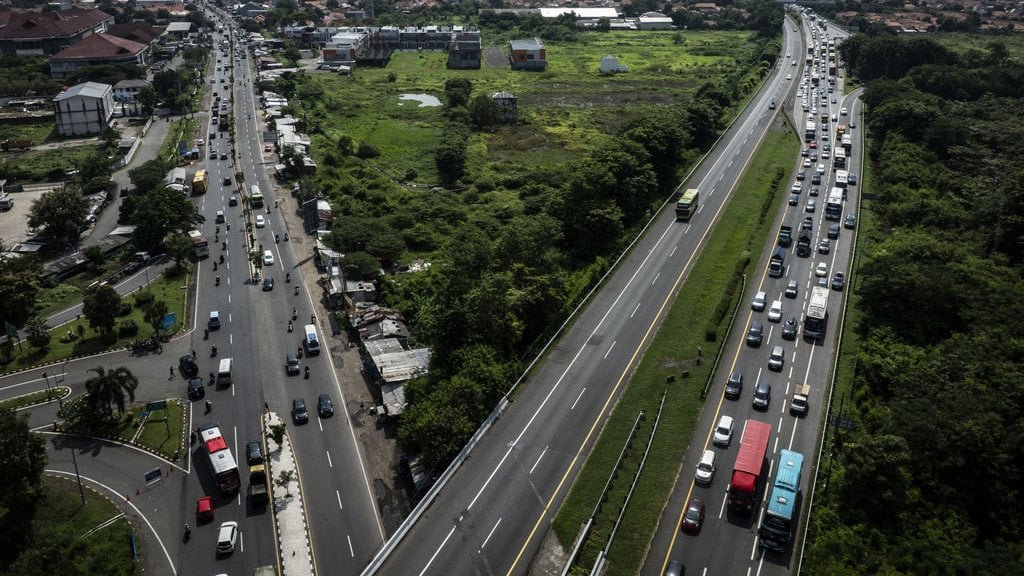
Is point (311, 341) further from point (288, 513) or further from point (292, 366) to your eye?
point (288, 513)

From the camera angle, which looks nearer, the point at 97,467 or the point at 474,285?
the point at 97,467

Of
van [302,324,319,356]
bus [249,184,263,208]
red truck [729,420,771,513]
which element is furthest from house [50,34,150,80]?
red truck [729,420,771,513]

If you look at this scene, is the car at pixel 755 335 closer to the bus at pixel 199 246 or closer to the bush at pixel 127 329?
the bush at pixel 127 329

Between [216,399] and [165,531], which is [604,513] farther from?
[216,399]

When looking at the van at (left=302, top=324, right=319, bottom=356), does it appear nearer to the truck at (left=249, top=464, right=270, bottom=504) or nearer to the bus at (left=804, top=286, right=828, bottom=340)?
the truck at (left=249, top=464, right=270, bottom=504)

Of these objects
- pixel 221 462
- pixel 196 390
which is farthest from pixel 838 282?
pixel 196 390

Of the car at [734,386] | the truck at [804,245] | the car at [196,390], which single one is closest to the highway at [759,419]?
the car at [734,386]

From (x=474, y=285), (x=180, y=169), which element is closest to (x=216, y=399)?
(x=474, y=285)
